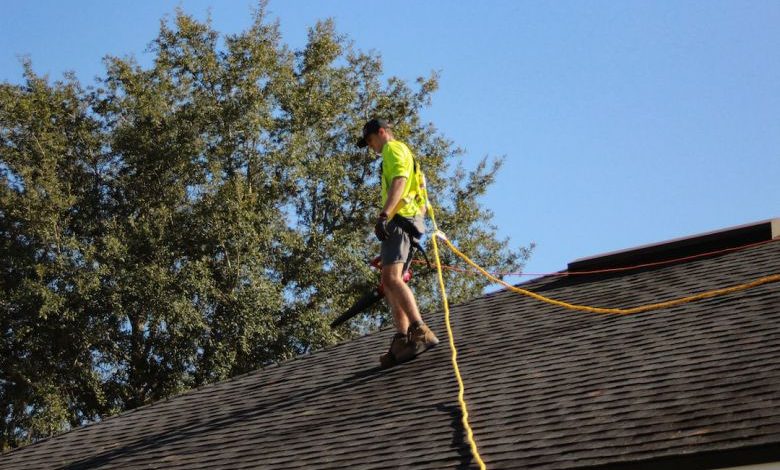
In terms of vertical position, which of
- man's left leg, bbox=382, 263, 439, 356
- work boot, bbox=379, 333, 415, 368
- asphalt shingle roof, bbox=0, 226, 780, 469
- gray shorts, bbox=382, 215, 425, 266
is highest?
gray shorts, bbox=382, 215, 425, 266

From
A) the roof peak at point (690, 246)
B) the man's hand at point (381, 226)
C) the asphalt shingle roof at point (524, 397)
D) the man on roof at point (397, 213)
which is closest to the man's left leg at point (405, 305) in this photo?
the man on roof at point (397, 213)

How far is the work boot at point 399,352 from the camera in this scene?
890 centimetres

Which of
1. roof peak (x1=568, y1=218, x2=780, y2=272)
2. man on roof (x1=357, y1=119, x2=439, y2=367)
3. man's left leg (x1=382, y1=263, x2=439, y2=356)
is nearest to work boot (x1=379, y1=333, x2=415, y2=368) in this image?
man's left leg (x1=382, y1=263, x2=439, y2=356)

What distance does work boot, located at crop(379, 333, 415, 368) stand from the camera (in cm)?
890

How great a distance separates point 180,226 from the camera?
1072 inches

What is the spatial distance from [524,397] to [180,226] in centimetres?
2115

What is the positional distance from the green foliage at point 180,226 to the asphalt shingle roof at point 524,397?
15914mm

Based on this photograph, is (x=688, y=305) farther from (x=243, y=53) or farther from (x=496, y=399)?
(x=243, y=53)

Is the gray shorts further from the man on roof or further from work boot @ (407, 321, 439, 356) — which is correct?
work boot @ (407, 321, 439, 356)

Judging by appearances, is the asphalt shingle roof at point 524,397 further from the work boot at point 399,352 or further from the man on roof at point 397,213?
the man on roof at point 397,213

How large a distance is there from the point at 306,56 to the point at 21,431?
40.5ft

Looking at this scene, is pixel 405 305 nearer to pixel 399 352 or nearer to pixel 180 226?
pixel 399 352

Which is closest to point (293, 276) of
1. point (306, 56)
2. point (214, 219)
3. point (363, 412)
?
point (214, 219)

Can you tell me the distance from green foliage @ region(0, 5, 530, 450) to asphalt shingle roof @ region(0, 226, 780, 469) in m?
15.9
